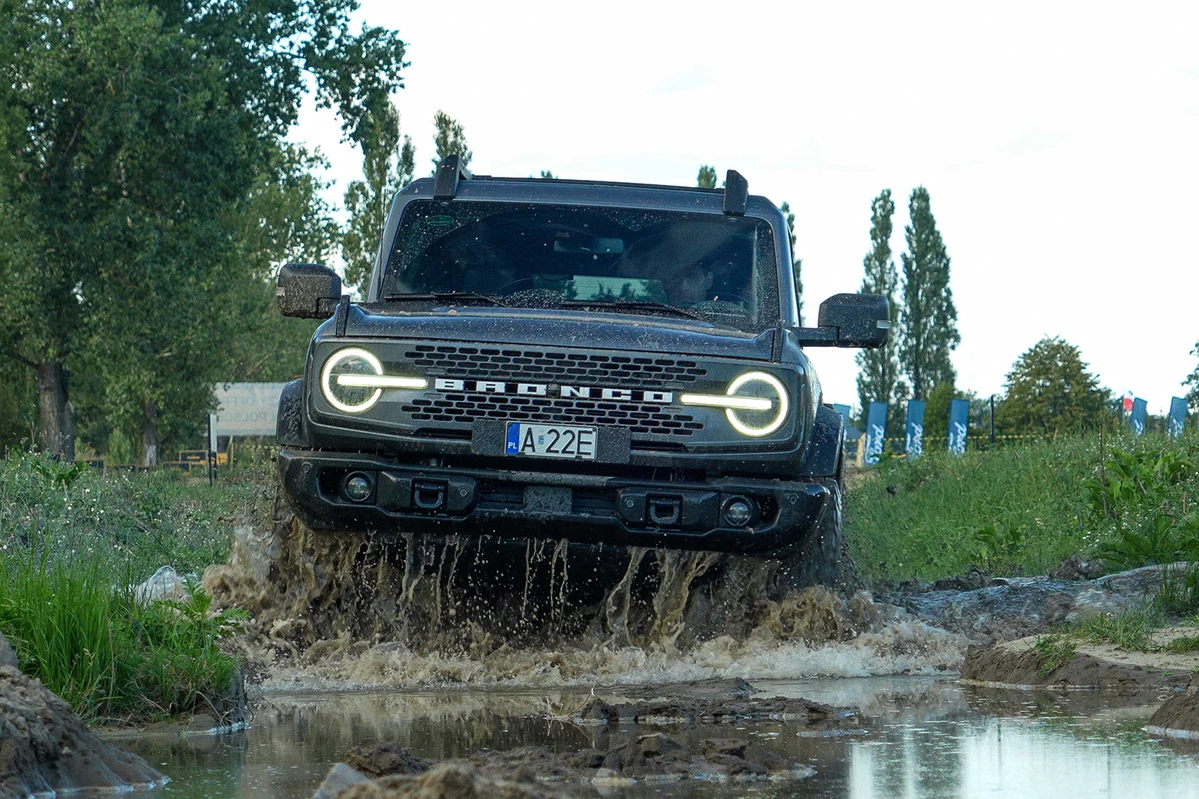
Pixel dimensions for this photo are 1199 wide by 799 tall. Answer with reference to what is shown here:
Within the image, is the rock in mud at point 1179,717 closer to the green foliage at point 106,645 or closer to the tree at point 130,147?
the green foliage at point 106,645

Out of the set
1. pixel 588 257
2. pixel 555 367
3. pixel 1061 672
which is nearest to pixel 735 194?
pixel 588 257

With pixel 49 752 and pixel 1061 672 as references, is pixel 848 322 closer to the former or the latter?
pixel 1061 672

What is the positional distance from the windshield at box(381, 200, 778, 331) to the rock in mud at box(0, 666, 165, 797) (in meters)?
3.49

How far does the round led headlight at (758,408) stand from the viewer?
6660 mm

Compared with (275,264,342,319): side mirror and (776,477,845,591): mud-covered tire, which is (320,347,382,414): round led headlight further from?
(776,477,845,591): mud-covered tire

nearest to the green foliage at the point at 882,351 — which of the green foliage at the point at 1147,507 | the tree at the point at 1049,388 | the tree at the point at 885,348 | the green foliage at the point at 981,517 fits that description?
the tree at the point at 885,348

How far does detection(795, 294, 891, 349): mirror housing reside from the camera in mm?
7867

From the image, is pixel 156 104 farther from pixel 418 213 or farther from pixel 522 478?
pixel 522 478

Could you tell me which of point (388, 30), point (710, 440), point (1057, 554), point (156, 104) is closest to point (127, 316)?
point (156, 104)

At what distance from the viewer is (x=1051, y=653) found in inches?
275

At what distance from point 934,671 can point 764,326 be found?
5.65ft

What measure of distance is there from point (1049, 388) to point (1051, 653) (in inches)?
1218

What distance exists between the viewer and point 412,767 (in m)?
Result: 4.17

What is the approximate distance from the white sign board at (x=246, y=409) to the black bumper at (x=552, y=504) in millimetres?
56653
